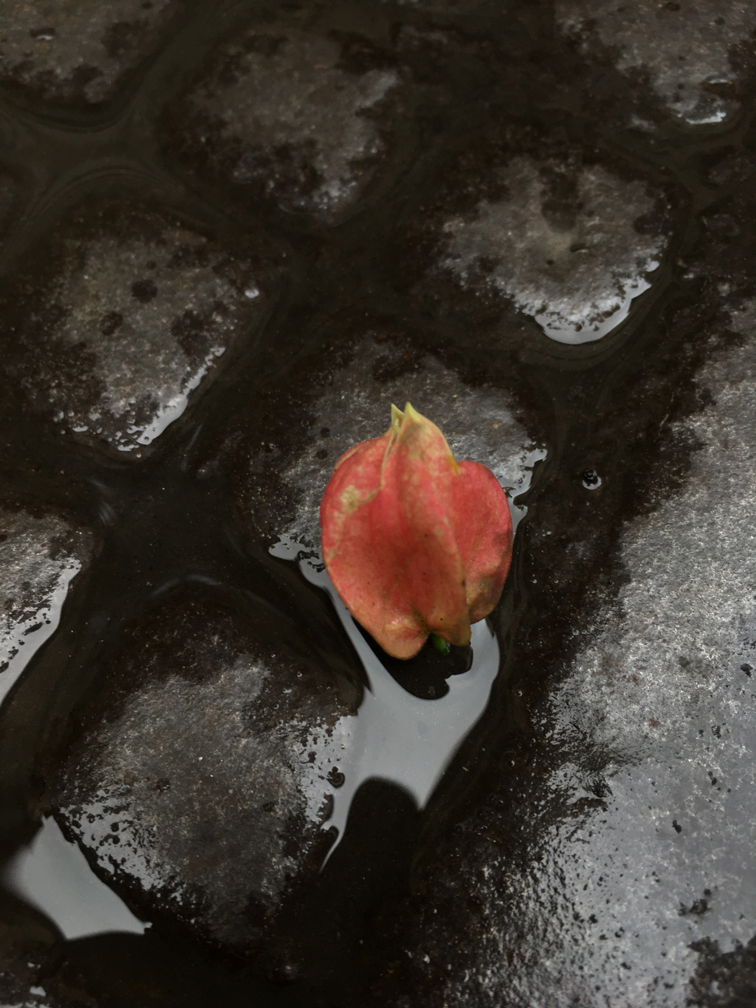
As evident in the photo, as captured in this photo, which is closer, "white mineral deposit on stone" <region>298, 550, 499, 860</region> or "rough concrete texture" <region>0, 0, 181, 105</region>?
"white mineral deposit on stone" <region>298, 550, 499, 860</region>

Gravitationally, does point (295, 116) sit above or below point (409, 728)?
above

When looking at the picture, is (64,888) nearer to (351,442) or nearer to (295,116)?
(351,442)

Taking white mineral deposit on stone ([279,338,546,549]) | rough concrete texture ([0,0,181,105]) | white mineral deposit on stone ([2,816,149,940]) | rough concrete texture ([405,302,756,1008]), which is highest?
rough concrete texture ([0,0,181,105])

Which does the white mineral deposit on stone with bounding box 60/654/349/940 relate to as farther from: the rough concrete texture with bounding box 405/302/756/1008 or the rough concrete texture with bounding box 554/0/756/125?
the rough concrete texture with bounding box 554/0/756/125

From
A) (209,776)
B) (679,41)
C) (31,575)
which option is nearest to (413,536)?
(209,776)

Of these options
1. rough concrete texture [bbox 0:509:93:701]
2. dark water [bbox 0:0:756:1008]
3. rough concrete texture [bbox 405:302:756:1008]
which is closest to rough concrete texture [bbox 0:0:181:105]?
dark water [bbox 0:0:756:1008]

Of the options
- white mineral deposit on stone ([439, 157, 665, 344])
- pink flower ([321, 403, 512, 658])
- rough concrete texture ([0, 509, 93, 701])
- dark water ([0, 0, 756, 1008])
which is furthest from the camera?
white mineral deposit on stone ([439, 157, 665, 344])

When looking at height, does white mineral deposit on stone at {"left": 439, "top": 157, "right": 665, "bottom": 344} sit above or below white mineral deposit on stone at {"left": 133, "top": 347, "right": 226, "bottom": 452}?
below
